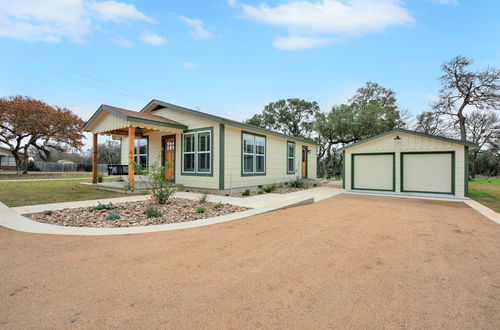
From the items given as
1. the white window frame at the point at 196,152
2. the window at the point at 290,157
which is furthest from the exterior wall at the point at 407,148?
the white window frame at the point at 196,152

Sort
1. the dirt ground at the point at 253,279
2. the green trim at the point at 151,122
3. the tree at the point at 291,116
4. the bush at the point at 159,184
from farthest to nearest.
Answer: the tree at the point at 291,116 → the green trim at the point at 151,122 → the bush at the point at 159,184 → the dirt ground at the point at 253,279

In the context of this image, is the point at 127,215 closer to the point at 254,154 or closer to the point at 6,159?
the point at 254,154

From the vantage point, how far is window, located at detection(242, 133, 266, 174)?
441 inches

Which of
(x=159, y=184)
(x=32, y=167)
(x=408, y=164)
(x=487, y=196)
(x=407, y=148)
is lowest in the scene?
(x=487, y=196)

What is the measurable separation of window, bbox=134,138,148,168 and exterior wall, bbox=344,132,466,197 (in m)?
10.2

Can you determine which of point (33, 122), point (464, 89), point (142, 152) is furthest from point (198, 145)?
point (464, 89)

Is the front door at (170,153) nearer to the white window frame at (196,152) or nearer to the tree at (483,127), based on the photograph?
the white window frame at (196,152)

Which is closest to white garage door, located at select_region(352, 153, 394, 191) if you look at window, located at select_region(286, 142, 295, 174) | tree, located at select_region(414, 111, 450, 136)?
window, located at select_region(286, 142, 295, 174)

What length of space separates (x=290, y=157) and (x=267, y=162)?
9.04 ft

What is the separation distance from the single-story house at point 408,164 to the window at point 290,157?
3172 mm

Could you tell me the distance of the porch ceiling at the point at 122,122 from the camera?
916 centimetres

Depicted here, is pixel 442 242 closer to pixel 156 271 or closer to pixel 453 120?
pixel 156 271

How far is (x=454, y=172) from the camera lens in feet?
33.6

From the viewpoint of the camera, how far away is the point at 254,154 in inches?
461
